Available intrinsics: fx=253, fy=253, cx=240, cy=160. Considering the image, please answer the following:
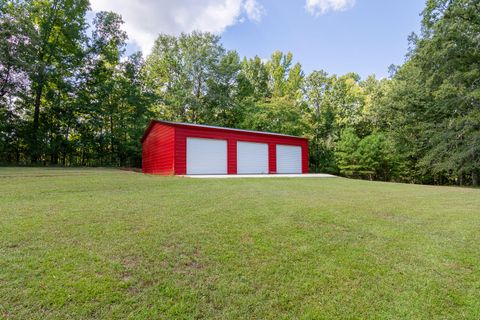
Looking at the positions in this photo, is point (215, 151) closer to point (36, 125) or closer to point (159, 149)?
point (159, 149)

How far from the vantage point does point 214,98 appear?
82.0ft

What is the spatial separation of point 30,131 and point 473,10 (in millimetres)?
26754

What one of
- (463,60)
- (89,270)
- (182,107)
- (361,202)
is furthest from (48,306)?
(182,107)

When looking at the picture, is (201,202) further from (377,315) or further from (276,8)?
(276,8)

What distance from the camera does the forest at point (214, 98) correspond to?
534 inches

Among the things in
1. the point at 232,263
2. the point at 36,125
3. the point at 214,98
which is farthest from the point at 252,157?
the point at 36,125

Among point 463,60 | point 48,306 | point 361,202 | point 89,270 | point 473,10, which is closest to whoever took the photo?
point 48,306

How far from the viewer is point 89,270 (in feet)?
7.76

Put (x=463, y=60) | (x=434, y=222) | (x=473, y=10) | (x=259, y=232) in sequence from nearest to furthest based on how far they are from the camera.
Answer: (x=259, y=232), (x=434, y=222), (x=473, y=10), (x=463, y=60)

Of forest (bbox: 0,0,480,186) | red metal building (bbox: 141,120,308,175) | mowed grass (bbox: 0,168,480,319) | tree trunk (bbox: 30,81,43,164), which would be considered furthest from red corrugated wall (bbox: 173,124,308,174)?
tree trunk (bbox: 30,81,43,164)

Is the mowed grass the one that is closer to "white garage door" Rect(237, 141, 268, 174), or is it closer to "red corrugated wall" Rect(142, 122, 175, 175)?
"red corrugated wall" Rect(142, 122, 175, 175)

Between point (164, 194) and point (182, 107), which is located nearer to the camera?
point (164, 194)

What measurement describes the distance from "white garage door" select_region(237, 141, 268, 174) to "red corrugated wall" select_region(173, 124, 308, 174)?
0.27 meters

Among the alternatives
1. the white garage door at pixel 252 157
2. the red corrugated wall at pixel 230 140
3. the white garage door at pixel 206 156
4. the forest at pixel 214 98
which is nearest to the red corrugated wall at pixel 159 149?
the red corrugated wall at pixel 230 140
